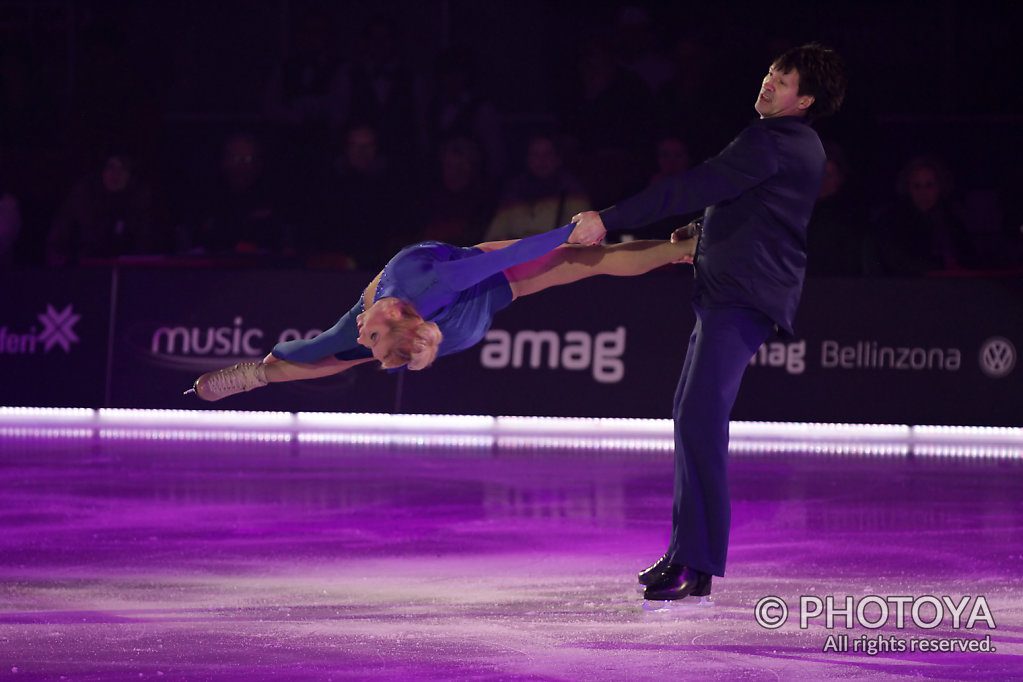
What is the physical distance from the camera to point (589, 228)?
172 inches

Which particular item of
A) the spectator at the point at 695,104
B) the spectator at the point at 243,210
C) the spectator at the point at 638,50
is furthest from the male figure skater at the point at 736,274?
the spectator at the point at 638,50

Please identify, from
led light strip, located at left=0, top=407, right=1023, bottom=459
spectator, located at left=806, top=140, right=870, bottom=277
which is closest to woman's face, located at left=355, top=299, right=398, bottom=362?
led light strip, located at left=0, top=407, right=1023, bottom=459

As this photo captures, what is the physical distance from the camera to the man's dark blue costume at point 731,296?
432cm

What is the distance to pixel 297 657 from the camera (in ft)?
12.1

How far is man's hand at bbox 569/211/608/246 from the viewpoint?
4367mm

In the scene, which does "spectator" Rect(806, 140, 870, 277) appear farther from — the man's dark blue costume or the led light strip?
the man's dark blue costume

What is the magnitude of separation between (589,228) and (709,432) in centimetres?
79

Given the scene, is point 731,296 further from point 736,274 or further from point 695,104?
point 695,104

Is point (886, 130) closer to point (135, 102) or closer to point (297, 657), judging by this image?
point (135, 102)

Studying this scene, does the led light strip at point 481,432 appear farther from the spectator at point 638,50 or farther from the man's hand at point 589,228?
the man's hand at point 589,228

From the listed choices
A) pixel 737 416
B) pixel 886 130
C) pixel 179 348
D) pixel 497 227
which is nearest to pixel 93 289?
pixel 179 348

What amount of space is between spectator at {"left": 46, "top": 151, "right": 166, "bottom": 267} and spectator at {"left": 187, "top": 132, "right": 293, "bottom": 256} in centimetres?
41

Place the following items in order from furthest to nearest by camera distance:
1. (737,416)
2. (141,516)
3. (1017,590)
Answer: (737,416), (141,516), (1017,590)

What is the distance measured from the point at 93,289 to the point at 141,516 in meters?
Result: 4.16
